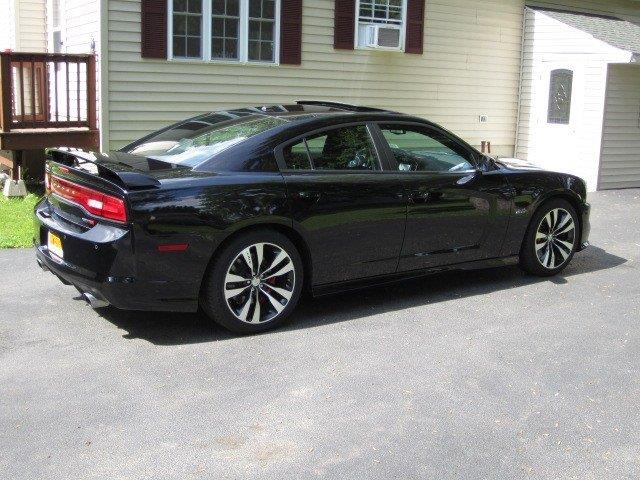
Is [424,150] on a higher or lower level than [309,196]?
higher

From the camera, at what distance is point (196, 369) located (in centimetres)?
475

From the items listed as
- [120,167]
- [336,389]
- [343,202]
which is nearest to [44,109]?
[120,167]

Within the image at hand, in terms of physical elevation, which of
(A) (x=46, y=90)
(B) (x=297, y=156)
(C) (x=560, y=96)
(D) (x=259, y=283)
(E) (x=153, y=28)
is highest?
(E) (x=153, y=28)

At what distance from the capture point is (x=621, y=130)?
1373cm

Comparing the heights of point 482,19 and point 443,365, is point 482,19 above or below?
above

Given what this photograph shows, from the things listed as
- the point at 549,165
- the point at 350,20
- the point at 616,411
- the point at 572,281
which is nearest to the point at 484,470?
the point at 616,411

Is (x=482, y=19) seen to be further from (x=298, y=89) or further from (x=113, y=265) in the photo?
(x=113, y=265)

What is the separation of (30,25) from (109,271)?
33.1ft

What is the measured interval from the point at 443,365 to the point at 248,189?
1.72 meters

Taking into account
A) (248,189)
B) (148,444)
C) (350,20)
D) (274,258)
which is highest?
(350,20)

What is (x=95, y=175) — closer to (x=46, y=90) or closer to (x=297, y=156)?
(x=297, y=156)

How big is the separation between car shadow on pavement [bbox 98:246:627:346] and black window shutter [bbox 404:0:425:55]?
6.64m

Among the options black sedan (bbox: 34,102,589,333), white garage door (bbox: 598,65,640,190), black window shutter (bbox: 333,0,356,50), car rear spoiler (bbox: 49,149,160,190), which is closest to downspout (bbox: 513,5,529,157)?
white garage door (bbox: 598,65,640,190)

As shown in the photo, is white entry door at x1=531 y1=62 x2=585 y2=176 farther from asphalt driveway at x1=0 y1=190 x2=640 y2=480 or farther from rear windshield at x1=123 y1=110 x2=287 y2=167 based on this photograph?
rear windshield at x1=123 y1=110 x2=287 y2=167
